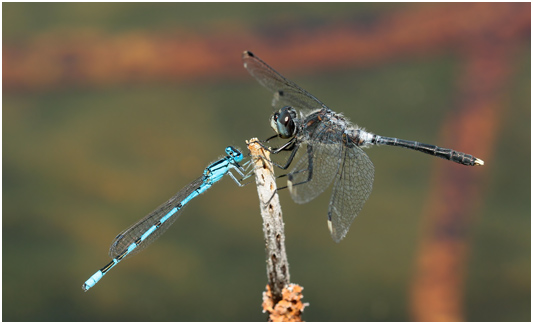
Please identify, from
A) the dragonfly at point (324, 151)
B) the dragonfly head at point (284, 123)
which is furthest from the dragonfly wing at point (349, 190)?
the dragonfly head at point (284, 123)

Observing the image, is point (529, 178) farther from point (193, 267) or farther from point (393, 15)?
point (193, 267)

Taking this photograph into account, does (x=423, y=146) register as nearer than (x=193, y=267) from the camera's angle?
Yes

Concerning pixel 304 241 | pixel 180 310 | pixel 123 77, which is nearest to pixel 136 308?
pixel 180 310

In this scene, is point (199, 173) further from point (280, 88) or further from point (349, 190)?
point (349, 190)

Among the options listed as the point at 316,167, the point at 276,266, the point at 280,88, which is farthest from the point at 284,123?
the point at 276,266

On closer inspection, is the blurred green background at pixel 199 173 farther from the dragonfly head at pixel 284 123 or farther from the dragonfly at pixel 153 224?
the dragonfly head at pixel 284 123

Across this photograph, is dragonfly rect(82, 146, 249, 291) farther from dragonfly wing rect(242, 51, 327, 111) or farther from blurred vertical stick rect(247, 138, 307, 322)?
blurred vertical stick rect(247, 138, 307, 322)
